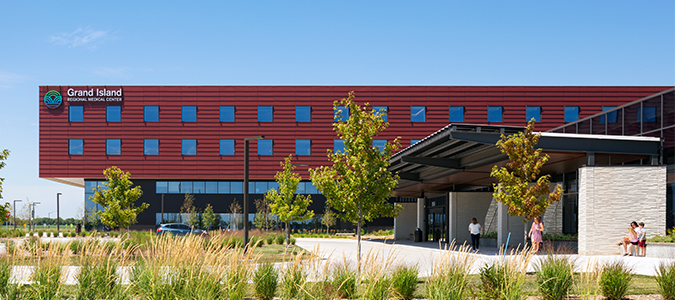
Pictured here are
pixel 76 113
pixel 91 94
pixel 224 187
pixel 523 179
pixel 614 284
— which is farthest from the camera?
pixel 224 187

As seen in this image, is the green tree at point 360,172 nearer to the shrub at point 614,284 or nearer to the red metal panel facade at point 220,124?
the shrub at point 614,284

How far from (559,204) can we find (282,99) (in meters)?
32.0

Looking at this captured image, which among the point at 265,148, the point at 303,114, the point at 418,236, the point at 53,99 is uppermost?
the point at 53,99

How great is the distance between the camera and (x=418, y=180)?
32.2 m

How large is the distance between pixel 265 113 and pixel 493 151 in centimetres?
3359

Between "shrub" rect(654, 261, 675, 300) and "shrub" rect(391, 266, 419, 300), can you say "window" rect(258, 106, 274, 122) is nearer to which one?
"shrub" rect(391, 266, 419, 300)

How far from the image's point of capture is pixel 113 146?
5356cm

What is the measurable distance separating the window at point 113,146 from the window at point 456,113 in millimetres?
30557

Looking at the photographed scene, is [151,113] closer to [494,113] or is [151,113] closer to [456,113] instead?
[456,113]

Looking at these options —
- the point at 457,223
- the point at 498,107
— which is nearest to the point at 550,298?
the point at 457,223

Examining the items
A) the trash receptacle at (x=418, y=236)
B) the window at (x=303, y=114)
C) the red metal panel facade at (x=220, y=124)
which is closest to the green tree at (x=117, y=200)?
the trash receptacle at (x=418, y=236)

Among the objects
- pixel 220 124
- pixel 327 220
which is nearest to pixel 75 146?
pixel 220 124

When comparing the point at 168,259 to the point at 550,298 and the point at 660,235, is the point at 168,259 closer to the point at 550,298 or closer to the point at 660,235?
the point at 550,298

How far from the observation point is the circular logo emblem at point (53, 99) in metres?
52.8
